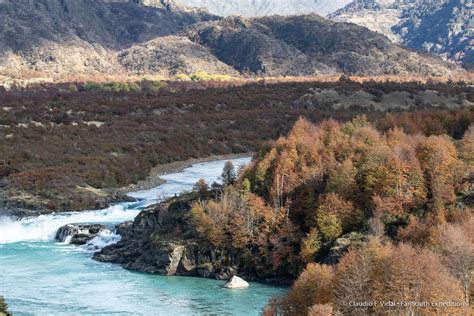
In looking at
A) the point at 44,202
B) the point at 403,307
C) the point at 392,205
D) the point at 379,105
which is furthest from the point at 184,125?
the point at 403,307

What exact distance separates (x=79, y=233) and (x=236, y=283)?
715 inches

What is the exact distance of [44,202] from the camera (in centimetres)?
6656

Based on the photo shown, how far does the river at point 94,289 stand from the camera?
36.9 m

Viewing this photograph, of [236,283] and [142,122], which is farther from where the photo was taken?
[142,122]

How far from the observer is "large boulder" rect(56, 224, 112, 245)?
53812mm

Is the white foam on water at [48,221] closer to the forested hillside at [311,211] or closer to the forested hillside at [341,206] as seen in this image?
the forested hillside at [311,211]

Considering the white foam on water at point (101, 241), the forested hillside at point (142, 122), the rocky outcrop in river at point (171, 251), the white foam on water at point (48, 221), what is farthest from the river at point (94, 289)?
the forested hillside at point (142, 122)

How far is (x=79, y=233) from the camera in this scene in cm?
5453

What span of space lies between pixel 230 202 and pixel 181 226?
13.4 ft

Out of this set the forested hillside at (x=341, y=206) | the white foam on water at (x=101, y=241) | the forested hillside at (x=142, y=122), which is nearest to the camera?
the forested hillside at (x=341, y=206)

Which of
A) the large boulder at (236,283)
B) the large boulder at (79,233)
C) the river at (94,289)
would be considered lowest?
the river at (94,289)

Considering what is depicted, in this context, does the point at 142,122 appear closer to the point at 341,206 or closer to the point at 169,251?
the point at 169,251

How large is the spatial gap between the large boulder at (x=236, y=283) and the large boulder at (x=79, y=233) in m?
16.3

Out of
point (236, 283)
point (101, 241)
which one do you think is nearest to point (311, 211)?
point (236, 283)
